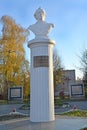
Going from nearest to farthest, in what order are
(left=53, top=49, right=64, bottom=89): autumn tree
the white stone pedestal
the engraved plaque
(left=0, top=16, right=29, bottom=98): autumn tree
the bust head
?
the white stone pedestal
the engraved plaque
the bust head
(left=0, top=16, right=29, bottom=98): autumn tree
(left=53, top=49, right=64, bottom=89): autumn tree

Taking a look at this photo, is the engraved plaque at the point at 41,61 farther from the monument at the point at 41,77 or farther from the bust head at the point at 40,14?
the bust head at the point at 40,14

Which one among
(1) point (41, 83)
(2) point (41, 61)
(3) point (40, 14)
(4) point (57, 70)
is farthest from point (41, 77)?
(4) point (57, 70)

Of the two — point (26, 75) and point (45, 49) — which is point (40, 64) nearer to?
point (45, 49)

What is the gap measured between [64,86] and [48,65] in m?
45.9

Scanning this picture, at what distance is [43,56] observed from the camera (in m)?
10.8

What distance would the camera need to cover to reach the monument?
34.9 feet

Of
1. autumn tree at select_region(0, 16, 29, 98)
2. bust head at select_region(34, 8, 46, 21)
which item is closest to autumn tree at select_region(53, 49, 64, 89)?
autumn tree at select_region(0, 16, 29, 98)

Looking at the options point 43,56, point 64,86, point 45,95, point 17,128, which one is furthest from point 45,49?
point 64,86

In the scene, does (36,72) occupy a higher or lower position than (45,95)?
higher

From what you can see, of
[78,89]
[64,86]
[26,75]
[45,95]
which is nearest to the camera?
[45,95]

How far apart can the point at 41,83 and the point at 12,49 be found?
2496 cm

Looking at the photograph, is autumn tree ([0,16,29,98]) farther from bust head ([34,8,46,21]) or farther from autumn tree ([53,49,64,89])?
bust head ([34,8,46,21])

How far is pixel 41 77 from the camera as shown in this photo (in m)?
10.7

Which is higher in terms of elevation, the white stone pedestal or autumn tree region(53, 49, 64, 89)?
autumn tree region(53, 49, 64, 89)
